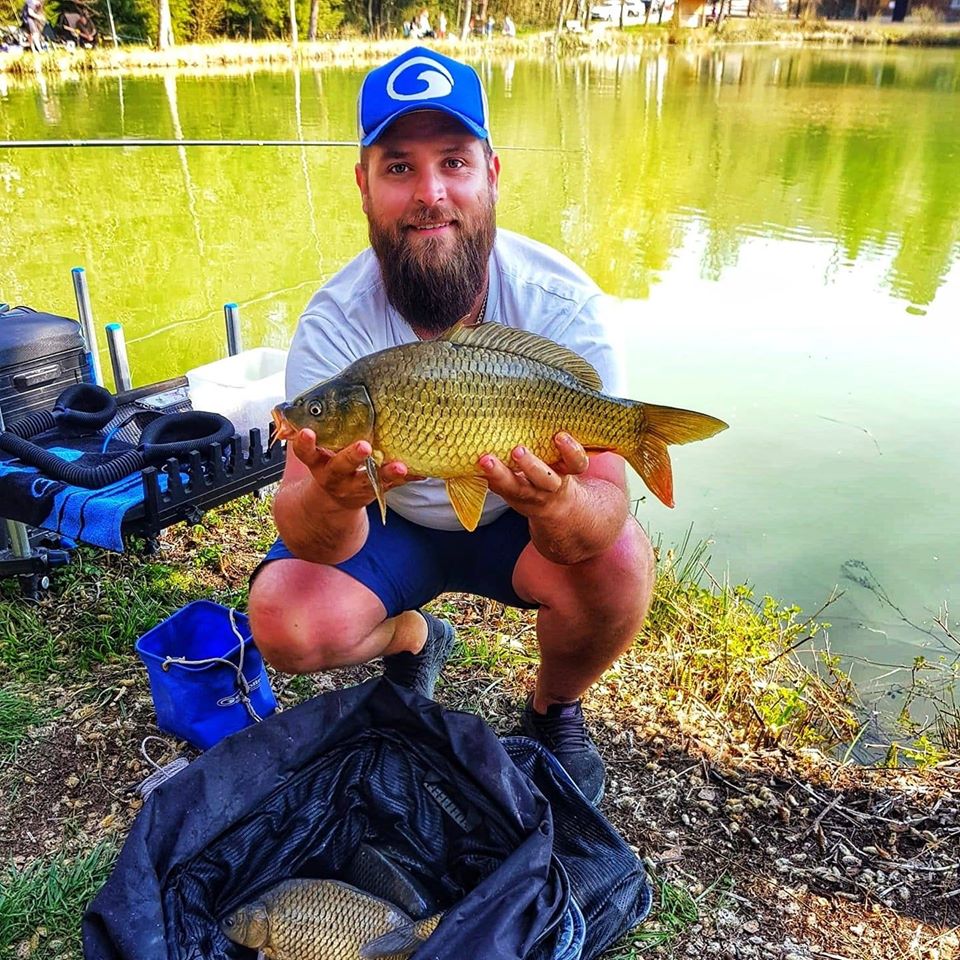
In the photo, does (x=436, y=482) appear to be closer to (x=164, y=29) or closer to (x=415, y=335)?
(x=415, y=335)

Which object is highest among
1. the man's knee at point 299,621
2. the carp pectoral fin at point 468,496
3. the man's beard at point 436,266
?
the man's beard at point 436,266

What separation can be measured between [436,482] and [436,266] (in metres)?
0.38

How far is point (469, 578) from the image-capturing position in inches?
65.3

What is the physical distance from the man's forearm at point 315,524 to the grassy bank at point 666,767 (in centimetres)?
52

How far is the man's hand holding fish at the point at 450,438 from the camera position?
3.70 feet

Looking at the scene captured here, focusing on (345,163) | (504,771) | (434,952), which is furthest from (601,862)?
(345,163)

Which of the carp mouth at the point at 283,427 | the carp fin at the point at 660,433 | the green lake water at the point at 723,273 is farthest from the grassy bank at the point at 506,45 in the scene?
the carp fin at the point at 660,433

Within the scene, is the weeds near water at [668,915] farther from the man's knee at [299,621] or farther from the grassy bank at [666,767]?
the man's knee at [299,621]

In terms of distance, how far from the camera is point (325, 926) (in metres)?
1.25

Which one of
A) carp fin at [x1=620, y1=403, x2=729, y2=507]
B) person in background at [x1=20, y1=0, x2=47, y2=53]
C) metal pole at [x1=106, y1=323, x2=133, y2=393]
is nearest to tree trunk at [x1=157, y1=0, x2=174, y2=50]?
person in background at [x1=20, y1=0, x2=47, y2=53]

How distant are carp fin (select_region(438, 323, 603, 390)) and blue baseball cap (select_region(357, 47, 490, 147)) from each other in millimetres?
454

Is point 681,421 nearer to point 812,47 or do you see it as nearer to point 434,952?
point 434,952

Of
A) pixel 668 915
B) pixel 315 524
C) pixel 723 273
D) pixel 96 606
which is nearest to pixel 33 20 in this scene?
pixel 723 273

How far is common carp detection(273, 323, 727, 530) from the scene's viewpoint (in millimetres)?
1107
